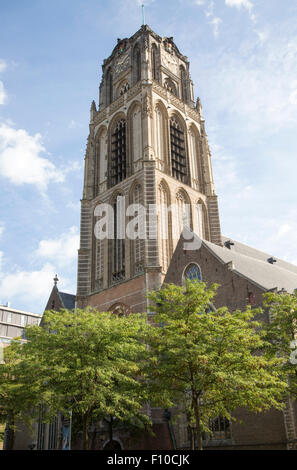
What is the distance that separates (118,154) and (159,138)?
4.60m

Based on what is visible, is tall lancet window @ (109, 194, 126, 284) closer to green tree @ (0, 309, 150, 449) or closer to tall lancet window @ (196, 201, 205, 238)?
tall lancet window @ (196, 201, 205, 238)

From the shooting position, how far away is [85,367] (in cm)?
1966

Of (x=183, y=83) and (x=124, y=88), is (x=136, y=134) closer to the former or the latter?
(x=124, y=88)

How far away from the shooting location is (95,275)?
40.2 m

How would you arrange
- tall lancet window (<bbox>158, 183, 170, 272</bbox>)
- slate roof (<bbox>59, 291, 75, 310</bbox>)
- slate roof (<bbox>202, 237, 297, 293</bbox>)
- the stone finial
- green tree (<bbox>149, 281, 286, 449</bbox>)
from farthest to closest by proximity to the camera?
the stone finial → slate roof (<bbox>59, 291, 75, 310</bbox>) → tall lancet window (<bbox>158, 183, 170, 272</bbox>) → slate roof (<bbox>202, 237, 297, 293</bbox>) → green tree (<bbox>149, 281, 286, 449</bbox>)

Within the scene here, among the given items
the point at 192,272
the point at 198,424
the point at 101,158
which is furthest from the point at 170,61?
the point at 198,424

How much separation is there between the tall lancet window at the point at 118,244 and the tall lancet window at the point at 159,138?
15.9 ft

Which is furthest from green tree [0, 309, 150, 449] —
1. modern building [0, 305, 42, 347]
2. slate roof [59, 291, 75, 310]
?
modern building [0, 305, 42, 347]

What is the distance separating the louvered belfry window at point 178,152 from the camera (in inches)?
1683

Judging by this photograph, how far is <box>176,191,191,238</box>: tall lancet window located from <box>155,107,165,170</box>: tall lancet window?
3.19 m

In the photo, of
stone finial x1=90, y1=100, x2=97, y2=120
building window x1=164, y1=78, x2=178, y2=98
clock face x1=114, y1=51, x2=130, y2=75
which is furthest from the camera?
clock face x1=114, y1=51, x2=130, y2=75

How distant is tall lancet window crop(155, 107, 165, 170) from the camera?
41062 mm
